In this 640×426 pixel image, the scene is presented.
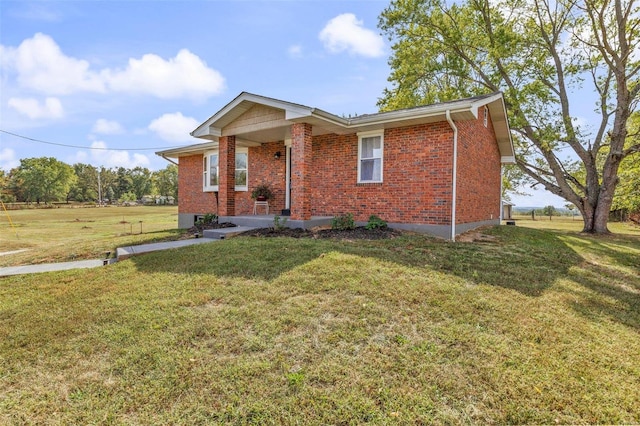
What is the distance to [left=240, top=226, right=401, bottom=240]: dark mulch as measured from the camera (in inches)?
301

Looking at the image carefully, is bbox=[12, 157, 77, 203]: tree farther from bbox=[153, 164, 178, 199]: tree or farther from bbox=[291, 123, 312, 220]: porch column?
bbox=[291, 123, 312, 220]: porch column

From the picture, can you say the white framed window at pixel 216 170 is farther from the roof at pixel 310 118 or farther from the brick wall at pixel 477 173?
A: the brick wall at pixel 477 173

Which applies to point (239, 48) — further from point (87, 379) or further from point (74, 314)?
point (87, 379)

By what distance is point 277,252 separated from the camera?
19.3 ft

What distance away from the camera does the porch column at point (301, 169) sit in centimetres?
851

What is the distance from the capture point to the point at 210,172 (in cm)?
1366

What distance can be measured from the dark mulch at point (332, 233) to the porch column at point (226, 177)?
2418mm

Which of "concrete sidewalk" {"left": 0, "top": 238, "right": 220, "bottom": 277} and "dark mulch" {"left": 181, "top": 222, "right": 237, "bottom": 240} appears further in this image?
Answer: "dark mulch" {"left": 181, "top": 222, "right": 237, "bottom": 240}

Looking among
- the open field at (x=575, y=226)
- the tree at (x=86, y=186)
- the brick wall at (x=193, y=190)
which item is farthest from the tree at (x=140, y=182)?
the open field at (x=575, y=226)

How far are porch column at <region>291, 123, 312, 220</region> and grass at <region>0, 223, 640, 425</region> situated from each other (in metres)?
3.32

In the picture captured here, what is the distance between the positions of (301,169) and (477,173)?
21.1 ft

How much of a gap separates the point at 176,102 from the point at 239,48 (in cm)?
945

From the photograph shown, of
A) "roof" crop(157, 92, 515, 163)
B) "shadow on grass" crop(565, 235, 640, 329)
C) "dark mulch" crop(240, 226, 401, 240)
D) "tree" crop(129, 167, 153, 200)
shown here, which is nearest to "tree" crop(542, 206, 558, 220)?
"roof" crop(157, 92, 515, 163)

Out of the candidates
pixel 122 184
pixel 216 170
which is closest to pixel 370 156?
pixel 216 170
